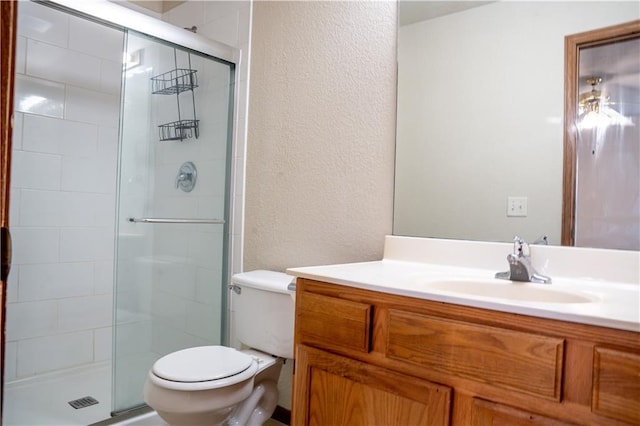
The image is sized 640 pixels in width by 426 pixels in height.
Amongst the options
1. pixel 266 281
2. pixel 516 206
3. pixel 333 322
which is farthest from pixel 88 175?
pixel 516 206

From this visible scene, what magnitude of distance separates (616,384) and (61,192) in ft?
8.49

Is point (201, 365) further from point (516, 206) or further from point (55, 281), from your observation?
point (55, 281)

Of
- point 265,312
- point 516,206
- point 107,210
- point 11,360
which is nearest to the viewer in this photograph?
point 516,206

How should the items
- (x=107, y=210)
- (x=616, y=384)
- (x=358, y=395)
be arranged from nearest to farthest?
(x=616, y=384)
(x=358, y=395)
(x=107, y=210)

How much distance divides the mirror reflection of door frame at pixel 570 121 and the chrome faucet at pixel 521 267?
147 mm

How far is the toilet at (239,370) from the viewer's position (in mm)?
1384

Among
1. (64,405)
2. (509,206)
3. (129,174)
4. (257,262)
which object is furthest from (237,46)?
(64,405)

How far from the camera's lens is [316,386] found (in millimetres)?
1225

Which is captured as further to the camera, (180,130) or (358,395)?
(180,130)

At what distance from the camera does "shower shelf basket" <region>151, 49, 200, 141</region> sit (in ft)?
7.11

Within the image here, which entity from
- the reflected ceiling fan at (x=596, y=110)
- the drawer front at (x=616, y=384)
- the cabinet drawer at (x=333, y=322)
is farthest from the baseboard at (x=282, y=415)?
the reflected ceiling fan at (x=596, y=110)

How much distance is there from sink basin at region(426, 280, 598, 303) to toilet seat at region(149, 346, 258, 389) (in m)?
0.74

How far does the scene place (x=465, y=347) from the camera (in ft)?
3.13

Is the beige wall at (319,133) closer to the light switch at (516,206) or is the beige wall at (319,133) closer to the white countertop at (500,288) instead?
the white countertop at (500,288)
